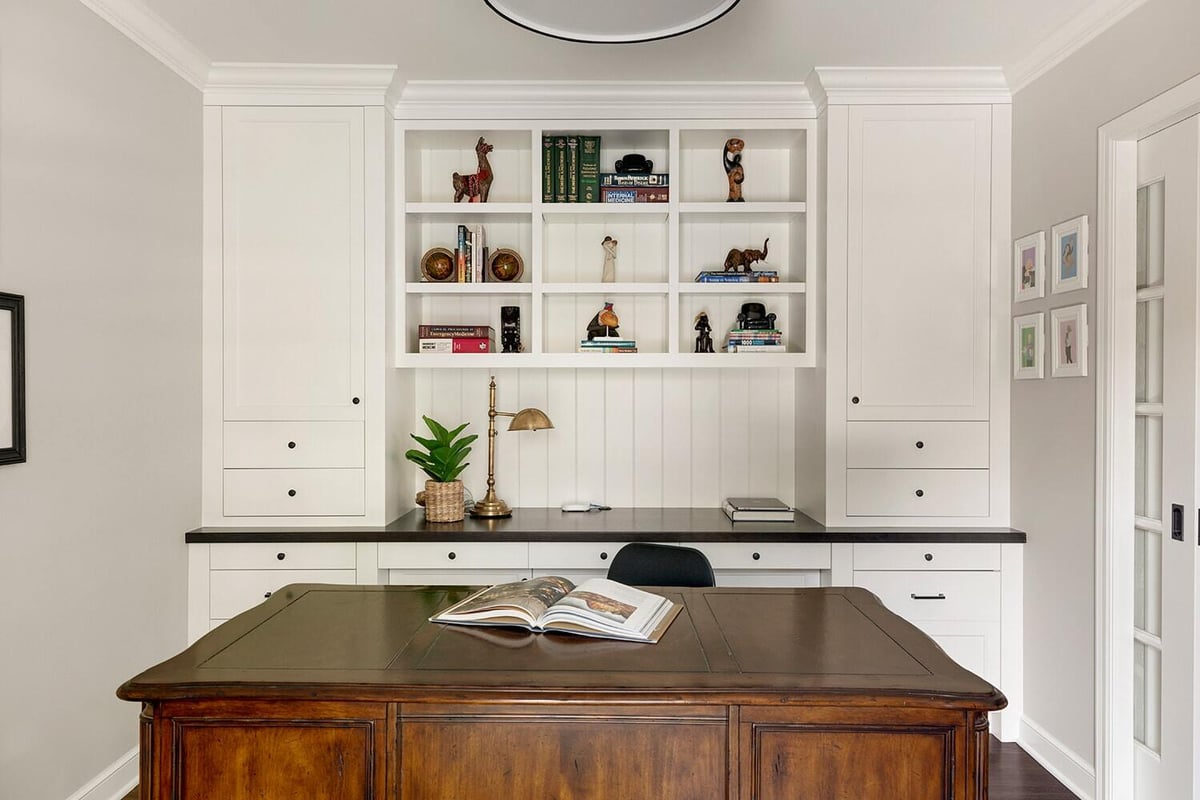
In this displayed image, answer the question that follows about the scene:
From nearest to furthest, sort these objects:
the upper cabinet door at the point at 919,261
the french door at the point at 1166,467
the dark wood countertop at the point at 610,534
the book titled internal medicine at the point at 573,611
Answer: the book titled internal medicine at the point at 573,611 → the french door at the point at 1166,467 → the dark wood countertop at the point at 610,534 → the upper cabinet door at the point at 919,261

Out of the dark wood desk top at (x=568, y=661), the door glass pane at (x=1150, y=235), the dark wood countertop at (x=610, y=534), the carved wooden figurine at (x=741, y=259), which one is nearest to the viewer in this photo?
the dark wood desk top at (x=568, y=661)

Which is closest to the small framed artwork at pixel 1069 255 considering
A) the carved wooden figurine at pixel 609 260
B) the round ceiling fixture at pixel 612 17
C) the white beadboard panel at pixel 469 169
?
the round ceiling fixture at pixel 612 17

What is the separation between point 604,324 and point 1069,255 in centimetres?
175

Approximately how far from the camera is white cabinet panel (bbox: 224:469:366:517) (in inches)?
119

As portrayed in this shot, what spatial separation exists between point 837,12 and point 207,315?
8.53 ft

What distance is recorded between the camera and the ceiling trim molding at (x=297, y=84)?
2961 mm

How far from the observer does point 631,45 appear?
8.68 feet

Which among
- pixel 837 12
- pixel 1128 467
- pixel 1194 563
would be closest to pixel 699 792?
pixel 1194 563

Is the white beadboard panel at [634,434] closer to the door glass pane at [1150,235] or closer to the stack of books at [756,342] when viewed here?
A: the stack of books at [756,342]

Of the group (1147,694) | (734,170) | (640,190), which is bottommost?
(1147,694)

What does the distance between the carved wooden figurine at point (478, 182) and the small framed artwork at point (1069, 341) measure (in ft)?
7.51

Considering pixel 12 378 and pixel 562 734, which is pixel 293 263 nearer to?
pixel 12 378

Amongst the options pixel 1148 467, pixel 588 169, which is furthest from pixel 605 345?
pixel 1148 467

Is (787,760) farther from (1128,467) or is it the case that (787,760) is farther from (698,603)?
(1128,467)
